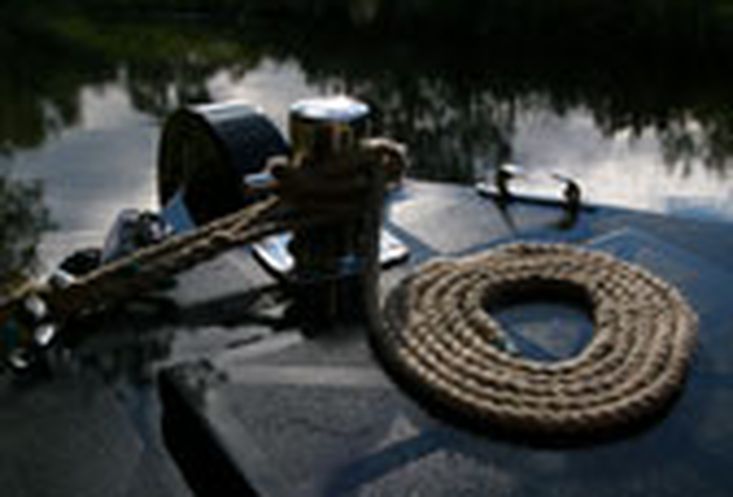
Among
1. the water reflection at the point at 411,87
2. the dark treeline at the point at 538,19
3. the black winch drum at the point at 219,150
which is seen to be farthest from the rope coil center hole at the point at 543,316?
the dark treeline at the point at 538,19

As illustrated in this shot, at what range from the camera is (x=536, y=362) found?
1.91 meters

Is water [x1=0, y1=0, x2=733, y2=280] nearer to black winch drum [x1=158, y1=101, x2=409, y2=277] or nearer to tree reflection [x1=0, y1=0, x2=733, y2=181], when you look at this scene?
tree reflection [x1=0, y1=0, x2=733, y2=181]

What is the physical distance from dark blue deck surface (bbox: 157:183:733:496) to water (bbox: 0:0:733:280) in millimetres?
2272

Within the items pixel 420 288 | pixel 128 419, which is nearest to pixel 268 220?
pixel 420 288

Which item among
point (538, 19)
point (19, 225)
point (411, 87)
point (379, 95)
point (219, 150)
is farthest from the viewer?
point (538, 19)

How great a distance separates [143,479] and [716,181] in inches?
184

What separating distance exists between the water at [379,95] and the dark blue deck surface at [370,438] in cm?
227

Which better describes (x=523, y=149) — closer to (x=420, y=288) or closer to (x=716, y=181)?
(x=716, y=181)

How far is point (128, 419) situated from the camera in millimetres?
1994

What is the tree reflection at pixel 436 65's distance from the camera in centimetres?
654

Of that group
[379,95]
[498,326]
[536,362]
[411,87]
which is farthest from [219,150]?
[411,87]

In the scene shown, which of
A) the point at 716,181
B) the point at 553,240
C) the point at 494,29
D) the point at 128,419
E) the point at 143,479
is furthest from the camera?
the point at 494,29

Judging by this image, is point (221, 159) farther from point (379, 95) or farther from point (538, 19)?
point (538, 19)

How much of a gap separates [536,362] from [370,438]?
17.1 inches
